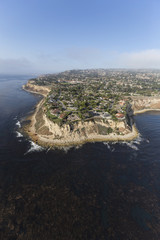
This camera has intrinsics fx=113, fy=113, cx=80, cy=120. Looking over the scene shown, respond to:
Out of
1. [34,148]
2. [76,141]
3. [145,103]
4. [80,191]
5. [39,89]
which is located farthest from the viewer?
[39,89]

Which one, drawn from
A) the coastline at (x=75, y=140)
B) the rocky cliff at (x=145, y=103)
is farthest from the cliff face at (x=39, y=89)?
the rocky cliff at (x=145, y=103)

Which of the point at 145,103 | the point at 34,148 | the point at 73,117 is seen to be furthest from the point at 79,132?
the point at 145,103

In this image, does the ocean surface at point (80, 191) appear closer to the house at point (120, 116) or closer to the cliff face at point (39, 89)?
the house at point (120, 116)

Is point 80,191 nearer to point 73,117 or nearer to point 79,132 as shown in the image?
point 79,132

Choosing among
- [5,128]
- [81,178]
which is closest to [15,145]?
[5,128]

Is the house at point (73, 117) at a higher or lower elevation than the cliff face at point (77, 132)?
higher

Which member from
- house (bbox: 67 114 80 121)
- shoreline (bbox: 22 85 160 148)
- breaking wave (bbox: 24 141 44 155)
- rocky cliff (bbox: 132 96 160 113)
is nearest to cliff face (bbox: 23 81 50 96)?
shoreline (bbox: 22 85 160 148)

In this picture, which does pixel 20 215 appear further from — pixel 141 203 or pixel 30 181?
pixel 141 203
